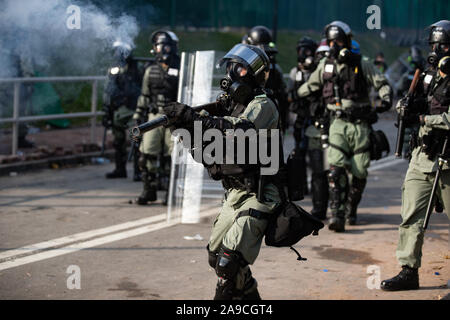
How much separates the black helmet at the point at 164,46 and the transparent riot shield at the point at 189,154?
104 centimetres

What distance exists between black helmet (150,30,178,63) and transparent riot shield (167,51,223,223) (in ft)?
3.42

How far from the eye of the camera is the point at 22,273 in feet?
20.9

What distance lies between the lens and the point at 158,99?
9.57 metres

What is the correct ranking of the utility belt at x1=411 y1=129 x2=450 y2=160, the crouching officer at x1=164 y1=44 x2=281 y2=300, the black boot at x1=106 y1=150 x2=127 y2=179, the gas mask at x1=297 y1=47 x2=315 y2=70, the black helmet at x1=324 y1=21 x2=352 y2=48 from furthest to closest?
1. the black boot at x1=106 y1=150 x2=127 y2=179
2. the gas mask at x1=297 y1=47 x2=315 y2=70
3. the black helmet at x1=324 y1=21 x2=352 y2=48
4. the utility belt at x1=411 y1=129 x2=450 y2=160
5. the crouching officer at x1=164 y1=44 x2=281 y2=300

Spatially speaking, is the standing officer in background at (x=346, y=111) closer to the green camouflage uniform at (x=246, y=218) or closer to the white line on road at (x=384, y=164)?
the green camouflage uniform at (x=246, y=218)

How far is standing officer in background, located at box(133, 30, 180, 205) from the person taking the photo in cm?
946

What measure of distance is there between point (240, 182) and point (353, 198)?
383 centimetres

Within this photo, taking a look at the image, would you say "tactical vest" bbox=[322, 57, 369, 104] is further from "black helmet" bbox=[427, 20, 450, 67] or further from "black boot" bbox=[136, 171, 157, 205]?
"black boot" bbox=[136, 171, 157, 205]

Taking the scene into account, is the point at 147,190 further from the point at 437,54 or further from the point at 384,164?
the point at 384,164

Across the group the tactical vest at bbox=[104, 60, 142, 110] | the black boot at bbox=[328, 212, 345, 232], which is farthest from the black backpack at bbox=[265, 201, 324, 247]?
the tactical vest at bbox=[104, 60, 142, 110]

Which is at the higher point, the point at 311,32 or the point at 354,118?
the point at 311,32
